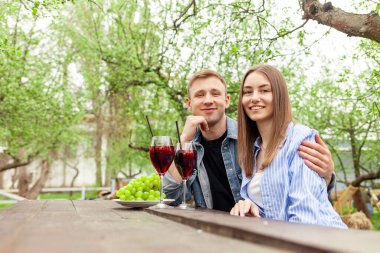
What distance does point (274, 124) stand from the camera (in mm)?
2512

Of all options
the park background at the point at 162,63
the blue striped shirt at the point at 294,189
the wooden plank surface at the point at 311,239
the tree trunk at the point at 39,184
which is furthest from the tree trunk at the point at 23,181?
the wooden plank surface at the point at 311,239

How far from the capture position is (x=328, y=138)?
14273 mm

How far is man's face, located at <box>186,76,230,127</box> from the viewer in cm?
335

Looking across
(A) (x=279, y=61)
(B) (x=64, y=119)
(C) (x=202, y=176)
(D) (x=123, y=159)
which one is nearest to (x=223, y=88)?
(C) (x=202, y=176)

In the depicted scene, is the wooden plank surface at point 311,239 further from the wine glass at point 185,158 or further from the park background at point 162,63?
the park background at point 162,63

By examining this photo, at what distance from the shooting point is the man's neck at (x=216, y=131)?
3.31m

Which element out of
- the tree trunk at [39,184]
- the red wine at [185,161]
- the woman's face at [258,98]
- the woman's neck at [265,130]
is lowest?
the tree trunk at [39,184]

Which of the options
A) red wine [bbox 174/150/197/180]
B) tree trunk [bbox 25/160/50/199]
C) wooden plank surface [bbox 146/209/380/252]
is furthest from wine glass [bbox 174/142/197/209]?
tree trunk [bbox 25/160/50/199]

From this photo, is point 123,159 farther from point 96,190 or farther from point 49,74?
point 49,74

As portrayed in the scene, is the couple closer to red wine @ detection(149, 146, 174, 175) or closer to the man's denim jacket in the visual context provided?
the man's denim jacket

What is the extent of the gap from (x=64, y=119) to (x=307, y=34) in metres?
7.98

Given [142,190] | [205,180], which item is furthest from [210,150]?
[142,190]

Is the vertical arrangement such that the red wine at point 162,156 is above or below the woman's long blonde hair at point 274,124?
below

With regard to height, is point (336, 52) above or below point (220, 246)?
above
